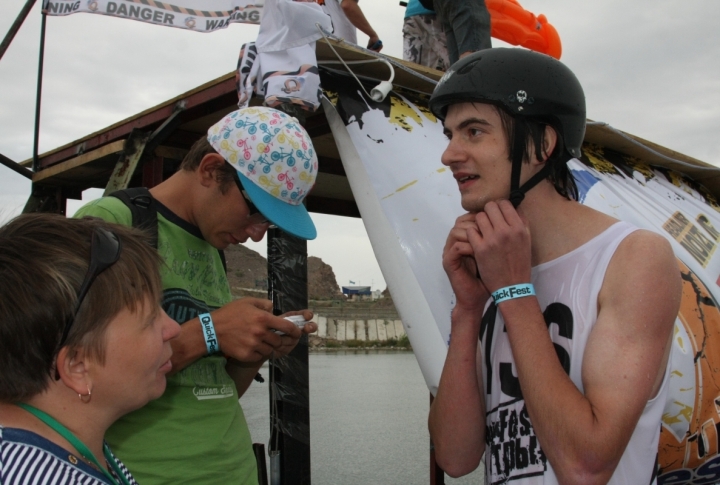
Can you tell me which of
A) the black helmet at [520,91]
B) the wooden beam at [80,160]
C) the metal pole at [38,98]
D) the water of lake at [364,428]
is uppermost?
the metal pole at [38,98]

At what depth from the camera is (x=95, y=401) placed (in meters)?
1.30

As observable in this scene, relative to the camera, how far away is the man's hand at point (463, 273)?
1.84m

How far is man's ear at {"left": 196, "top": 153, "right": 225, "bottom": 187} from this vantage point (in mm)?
2053

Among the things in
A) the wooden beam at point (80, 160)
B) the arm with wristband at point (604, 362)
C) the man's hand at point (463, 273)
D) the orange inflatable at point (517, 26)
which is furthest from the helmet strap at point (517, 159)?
the orange inflatable at point (517, 26)

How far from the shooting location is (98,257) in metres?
1.26

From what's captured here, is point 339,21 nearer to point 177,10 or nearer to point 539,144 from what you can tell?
point 177,10

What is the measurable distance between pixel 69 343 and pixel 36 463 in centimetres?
23

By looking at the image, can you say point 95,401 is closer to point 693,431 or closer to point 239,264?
point 693,431

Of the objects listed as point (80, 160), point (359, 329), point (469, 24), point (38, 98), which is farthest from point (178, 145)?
point (359, 329)

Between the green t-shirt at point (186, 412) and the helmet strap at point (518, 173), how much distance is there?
1036mm

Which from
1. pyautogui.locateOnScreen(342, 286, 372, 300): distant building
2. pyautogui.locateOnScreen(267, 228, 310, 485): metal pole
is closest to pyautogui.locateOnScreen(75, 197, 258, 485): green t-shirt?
pyautogui.locateOnScreen(267, 228, 310, 485): metal pole

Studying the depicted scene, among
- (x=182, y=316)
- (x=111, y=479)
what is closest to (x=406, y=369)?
(x=182, y=316)

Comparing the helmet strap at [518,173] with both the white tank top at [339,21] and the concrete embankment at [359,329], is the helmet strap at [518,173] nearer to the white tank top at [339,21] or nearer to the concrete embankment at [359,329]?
the white tank top at [339,21]

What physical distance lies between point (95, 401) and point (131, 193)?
33.3 inches
